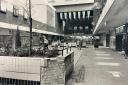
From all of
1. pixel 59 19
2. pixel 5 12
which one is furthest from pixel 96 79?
pixel 59 19

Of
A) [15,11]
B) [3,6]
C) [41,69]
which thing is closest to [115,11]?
[41,69]

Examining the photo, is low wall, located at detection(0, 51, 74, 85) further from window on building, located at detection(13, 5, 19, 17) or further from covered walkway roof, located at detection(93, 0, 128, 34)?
window on building, located at detection(13, 5, 19, 17)

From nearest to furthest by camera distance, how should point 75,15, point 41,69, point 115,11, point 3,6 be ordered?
point 41,69, point 115,11, point 3,6, point 75,15

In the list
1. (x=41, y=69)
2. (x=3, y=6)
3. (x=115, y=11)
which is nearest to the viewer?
(x=41, y=69)

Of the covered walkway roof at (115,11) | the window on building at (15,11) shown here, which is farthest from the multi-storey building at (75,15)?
the covered walkway roof at (115,11)

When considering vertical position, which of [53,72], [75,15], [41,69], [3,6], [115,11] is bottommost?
[53,72]

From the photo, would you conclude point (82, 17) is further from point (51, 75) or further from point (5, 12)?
point (51, 75)

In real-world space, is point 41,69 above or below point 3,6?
below

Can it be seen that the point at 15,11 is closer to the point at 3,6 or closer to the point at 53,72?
the point at 3,6

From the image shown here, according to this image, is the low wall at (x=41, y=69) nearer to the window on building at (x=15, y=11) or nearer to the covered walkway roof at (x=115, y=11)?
the covered walkway roof at (x=115, y=11)

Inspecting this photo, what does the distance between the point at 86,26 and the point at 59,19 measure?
1219 centimetres

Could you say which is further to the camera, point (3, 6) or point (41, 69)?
point (3, 6)

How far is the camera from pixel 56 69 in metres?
6.21

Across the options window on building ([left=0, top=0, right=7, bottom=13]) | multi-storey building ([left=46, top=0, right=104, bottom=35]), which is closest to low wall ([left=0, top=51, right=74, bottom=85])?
window on building ([left=0, top=0, right=7, bottom=13])
